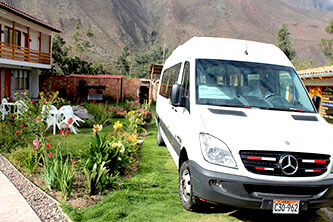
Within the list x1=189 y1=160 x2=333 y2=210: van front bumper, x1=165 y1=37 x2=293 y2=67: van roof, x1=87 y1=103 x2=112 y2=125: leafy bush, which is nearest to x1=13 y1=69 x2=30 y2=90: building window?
x1=87 y1=103 x2=112 y2=125: leafy bush

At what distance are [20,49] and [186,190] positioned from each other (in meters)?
21.6

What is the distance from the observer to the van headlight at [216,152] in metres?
3.70

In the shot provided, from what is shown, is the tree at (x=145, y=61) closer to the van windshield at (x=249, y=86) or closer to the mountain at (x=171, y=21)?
the mountain at (x=171, y=21)

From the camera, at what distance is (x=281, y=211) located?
12.2ft

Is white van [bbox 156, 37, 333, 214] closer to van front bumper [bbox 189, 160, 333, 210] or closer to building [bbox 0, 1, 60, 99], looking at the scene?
van front bumper [bbox 189, 160, 333, 210]

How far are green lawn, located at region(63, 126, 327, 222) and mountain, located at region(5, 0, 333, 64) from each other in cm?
6062

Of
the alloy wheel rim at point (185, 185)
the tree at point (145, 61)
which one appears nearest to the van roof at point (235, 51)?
the alloy wheel rim at point (185, 185)

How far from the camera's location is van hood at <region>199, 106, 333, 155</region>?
370 centimetres

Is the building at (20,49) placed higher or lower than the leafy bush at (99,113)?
higher

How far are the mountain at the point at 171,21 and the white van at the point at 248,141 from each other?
61098 mm

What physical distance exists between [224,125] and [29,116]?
5.08 meters

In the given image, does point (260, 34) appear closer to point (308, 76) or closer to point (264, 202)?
point (308, 76)

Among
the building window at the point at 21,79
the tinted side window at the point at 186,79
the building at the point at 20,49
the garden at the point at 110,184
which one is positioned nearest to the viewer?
the garden at the point at 110,184

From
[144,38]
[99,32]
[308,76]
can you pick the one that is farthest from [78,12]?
[308,76]
